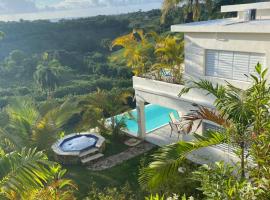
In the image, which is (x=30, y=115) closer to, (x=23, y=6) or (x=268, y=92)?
(x=268, y=92)

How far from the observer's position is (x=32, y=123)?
14.1 metres

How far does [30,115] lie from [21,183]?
9459 millimetres

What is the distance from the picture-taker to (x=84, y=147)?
15.9 metres

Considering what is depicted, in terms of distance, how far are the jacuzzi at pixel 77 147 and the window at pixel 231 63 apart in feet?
23.0

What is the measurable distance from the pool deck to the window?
10.6ft

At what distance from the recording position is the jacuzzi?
1535 cm

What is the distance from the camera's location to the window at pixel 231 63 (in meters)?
11.2

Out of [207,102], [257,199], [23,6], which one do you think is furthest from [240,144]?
[23,6]

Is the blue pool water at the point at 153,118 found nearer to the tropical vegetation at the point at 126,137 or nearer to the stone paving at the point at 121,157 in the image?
the tropical vegetation at the point at 126,137

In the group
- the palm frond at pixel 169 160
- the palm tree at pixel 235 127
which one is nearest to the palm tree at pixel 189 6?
the palm tree at pixel 235 127

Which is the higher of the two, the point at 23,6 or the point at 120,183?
the point at 23,6

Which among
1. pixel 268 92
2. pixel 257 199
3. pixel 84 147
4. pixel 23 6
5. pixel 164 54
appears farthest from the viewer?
pixel 23 6

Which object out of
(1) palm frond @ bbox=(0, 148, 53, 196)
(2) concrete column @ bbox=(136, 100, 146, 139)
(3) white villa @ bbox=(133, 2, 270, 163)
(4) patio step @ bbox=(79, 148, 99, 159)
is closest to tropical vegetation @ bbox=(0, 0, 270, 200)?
(1) palm frond @ bbox=(0, 148, 53, 196)

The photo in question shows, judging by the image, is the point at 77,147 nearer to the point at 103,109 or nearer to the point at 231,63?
the point at 103,109
